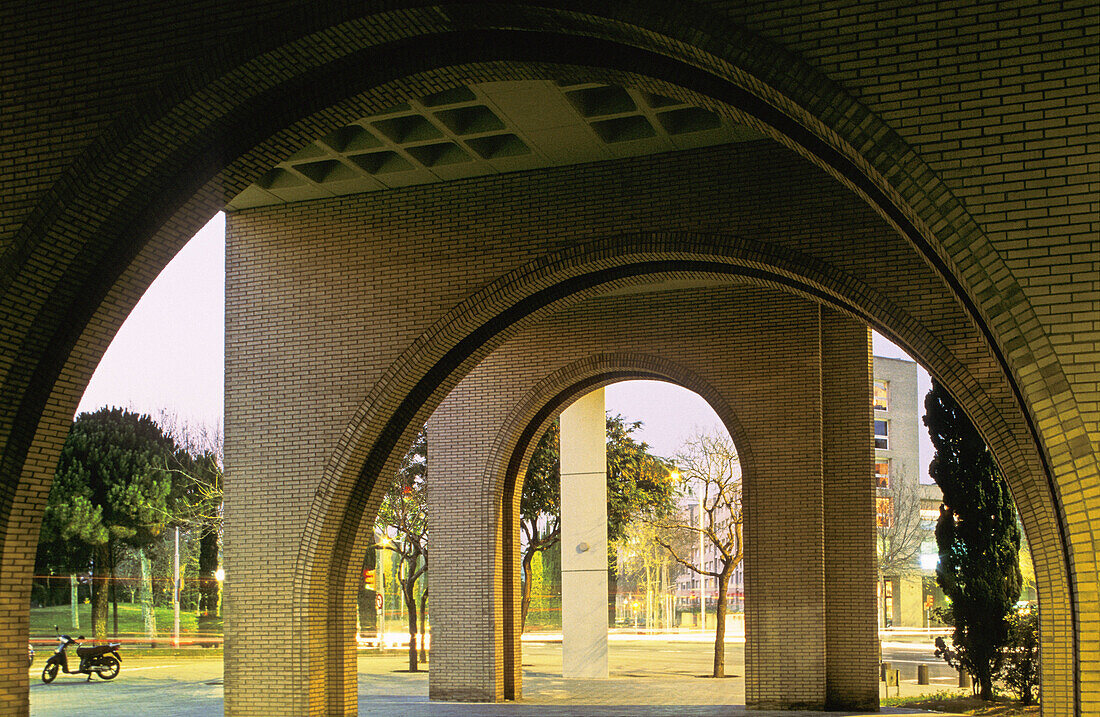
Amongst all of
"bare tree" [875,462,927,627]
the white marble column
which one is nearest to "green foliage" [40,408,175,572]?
the white marble column

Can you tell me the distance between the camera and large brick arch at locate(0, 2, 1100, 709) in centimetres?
657

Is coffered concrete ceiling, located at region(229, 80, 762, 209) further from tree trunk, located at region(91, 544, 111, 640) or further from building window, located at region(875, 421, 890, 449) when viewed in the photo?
building window, located at region(875, 421, 890, 449)

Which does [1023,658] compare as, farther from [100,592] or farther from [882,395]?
[882,395]

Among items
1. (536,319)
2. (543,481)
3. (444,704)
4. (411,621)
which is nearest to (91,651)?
(411,621)

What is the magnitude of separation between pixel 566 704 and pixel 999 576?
7.81 meters

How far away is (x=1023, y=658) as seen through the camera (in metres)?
17.7

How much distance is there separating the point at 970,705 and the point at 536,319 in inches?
394

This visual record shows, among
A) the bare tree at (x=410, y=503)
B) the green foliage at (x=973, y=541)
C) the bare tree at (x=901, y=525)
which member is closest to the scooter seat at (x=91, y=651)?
the bare tree at (x=410, y=503)

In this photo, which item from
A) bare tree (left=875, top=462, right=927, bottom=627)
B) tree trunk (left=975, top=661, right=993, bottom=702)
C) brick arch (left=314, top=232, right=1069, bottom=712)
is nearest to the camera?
brick arch (left=314, top=232, right=1069, bottom=712)

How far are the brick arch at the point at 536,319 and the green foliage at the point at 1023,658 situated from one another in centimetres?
704

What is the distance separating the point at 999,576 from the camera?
1834cm

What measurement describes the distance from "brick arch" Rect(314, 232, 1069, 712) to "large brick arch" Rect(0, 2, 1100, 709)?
2.52 m

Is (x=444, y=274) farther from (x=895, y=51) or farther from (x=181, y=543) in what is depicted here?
(x=181, y=543)

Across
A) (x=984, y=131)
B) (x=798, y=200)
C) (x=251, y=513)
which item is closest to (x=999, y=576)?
(x=798, y=200)
